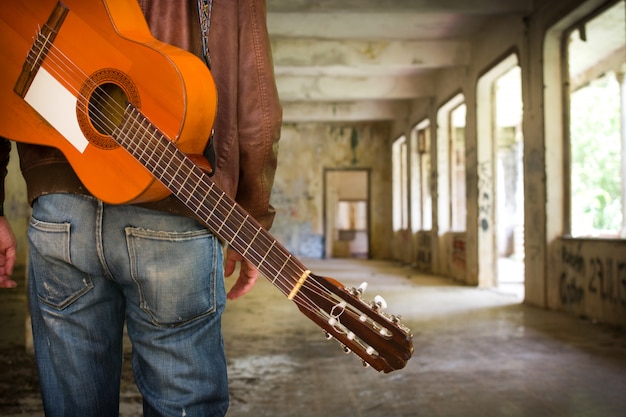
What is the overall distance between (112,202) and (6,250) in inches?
16.8

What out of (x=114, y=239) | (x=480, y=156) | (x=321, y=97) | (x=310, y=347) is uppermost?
(x=321, y=97)

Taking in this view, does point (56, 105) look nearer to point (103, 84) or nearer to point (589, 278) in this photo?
point (103, 84)

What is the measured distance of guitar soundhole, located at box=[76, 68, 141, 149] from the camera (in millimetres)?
1259

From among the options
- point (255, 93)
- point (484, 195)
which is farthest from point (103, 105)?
point (484, 195)

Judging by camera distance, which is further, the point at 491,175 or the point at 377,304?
the point at 491,175

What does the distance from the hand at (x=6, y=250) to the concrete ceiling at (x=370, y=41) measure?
5.98 metres

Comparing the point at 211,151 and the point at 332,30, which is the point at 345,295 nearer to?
the point at 211,151

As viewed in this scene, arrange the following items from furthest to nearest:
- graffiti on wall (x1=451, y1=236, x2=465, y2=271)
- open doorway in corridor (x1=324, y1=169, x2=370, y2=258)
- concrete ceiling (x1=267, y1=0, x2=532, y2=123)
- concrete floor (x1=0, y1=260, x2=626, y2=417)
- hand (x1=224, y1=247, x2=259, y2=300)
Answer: open doorway in corridor (x1=324, y1=169, x2=370, y2=258) < graffiti on wall (x1=451, y1=236, x2=465, y2=271) < concrete ceiling (x1=267, y1=0, x2=532, y2=123) < concrete floor (x1=0, y1=260, x2=626, y2=417) < hand (x1=224, y1=247, x2=259, y2=300)

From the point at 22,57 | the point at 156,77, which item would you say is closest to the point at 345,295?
the point at 156,77

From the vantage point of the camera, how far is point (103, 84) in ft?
4.24

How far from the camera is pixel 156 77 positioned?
47.6 inches

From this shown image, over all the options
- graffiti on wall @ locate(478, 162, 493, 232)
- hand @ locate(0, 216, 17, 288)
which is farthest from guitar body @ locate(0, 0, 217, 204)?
graffiti on wall @ locate(478, 162, 493, 232)

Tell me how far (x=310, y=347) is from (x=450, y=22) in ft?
19.1

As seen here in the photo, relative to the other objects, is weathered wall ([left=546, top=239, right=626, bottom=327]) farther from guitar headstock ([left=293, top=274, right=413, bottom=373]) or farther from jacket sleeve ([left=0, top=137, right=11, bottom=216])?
jacket sleeve ([left=0, top=137, right=11, bottom=216])
